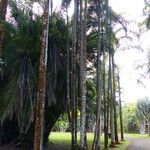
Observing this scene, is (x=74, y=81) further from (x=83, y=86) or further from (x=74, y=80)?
(x=83, y=86)

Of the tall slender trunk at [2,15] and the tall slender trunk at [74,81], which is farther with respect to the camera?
the tall slender trunk at [74,81]

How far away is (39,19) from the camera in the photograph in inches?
963

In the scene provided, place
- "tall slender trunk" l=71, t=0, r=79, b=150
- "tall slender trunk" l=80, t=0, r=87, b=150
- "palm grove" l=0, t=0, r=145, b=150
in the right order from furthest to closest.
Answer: "tall slender trunk" l=71, t=0, r=79, b=150 → "palm grove" l=0, t=0, r=145, b=150 → "tall slender trunk" l=80, t=0, r=87, b=150

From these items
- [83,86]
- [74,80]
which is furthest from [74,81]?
[83,86]

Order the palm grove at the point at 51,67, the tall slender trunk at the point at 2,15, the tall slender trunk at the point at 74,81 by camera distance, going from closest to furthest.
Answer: the tall slender trunk at the point at 2,15 < the palm grove at the point at 51,67 < the tall slender trunk at the point at 74,81

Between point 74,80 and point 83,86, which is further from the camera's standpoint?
point 74,80

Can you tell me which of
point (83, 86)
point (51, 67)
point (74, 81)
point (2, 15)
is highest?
point (51, 67)

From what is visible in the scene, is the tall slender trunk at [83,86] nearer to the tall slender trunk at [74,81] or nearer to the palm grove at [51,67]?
the palm grove at [51,67]

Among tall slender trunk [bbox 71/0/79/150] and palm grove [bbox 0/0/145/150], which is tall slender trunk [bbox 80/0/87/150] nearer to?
palm grove [bbox 0/0/145/150]

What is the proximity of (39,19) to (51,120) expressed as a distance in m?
7.25

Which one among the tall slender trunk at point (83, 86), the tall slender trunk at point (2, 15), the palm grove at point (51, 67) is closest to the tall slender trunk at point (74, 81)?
the palm grove at point (51, 67)

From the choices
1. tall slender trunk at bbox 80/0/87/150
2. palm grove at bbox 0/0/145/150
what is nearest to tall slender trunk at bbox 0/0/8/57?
palm grove at bbox 0/0/145/150

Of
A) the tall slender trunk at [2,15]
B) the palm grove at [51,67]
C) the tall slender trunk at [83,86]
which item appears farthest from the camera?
the palm grove at [51,67]

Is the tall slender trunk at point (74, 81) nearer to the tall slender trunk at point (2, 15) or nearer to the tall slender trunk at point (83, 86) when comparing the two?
the tall slender trunk at point (83, 86)
